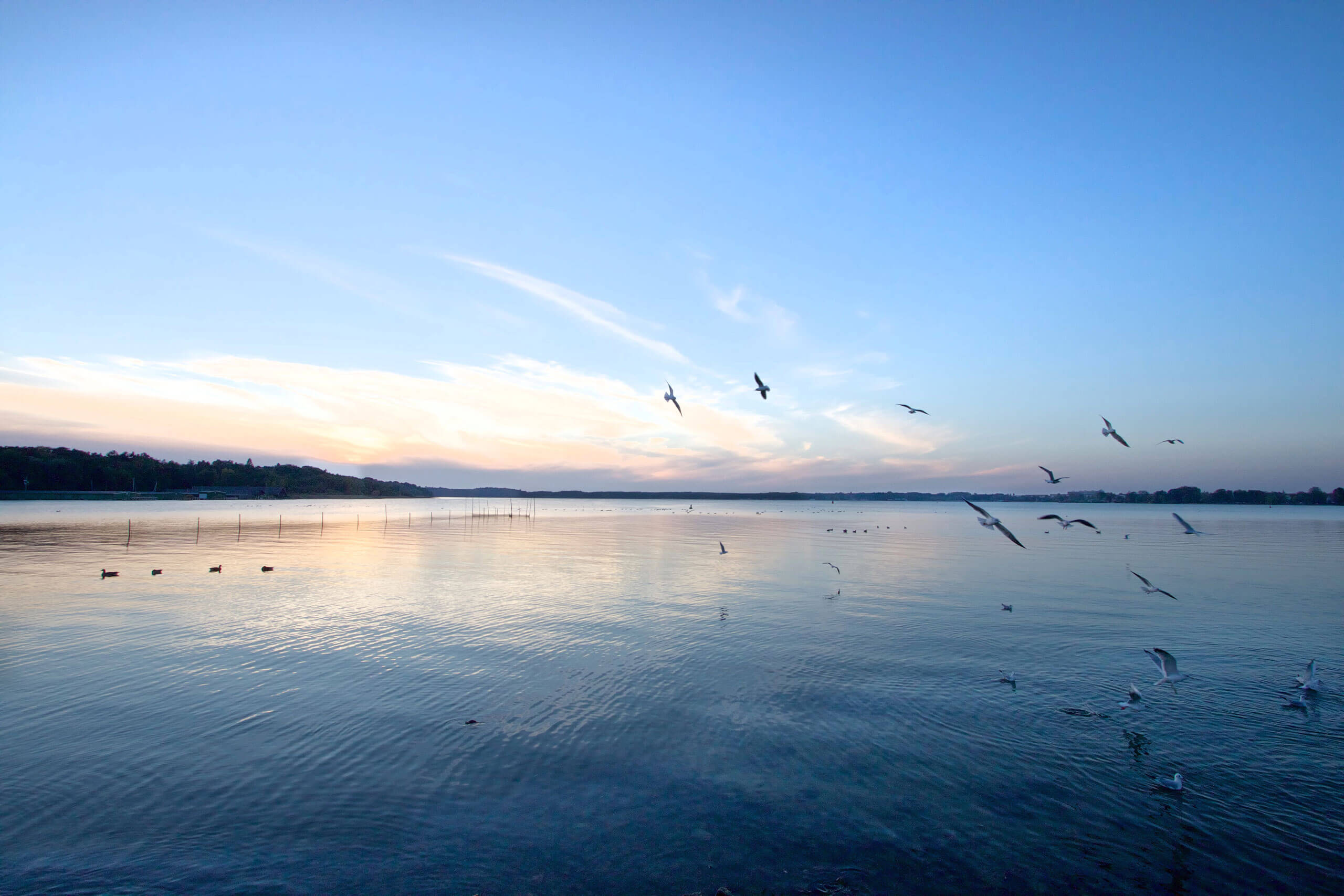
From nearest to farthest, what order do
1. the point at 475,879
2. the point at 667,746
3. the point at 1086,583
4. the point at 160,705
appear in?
the point at 475,879, the point at 667,746, the point at 160,705, the point at 1086,583

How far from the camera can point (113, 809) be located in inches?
363

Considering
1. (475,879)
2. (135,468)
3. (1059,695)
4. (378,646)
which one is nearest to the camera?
(475,879)

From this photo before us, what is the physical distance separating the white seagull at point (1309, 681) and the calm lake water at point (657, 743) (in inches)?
15.5

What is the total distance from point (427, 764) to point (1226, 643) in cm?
2285

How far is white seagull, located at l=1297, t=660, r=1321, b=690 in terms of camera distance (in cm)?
1478

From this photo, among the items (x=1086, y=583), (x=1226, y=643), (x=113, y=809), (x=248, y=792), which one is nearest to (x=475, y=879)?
(x=248, y=792)

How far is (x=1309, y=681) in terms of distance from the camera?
1483 centimetres

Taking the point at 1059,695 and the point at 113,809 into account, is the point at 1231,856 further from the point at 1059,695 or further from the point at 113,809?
the point at 113,809

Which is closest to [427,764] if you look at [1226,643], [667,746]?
[667,746]

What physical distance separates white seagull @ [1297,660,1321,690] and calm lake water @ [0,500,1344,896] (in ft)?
1.29

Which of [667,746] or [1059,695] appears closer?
[667,746]

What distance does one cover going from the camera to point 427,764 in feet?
35.5

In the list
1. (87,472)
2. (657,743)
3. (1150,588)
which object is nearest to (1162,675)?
(1150,588)

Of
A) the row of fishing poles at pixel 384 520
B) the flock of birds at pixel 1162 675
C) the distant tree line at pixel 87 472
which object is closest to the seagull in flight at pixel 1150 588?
the flock of birds at pixel 1162 675
